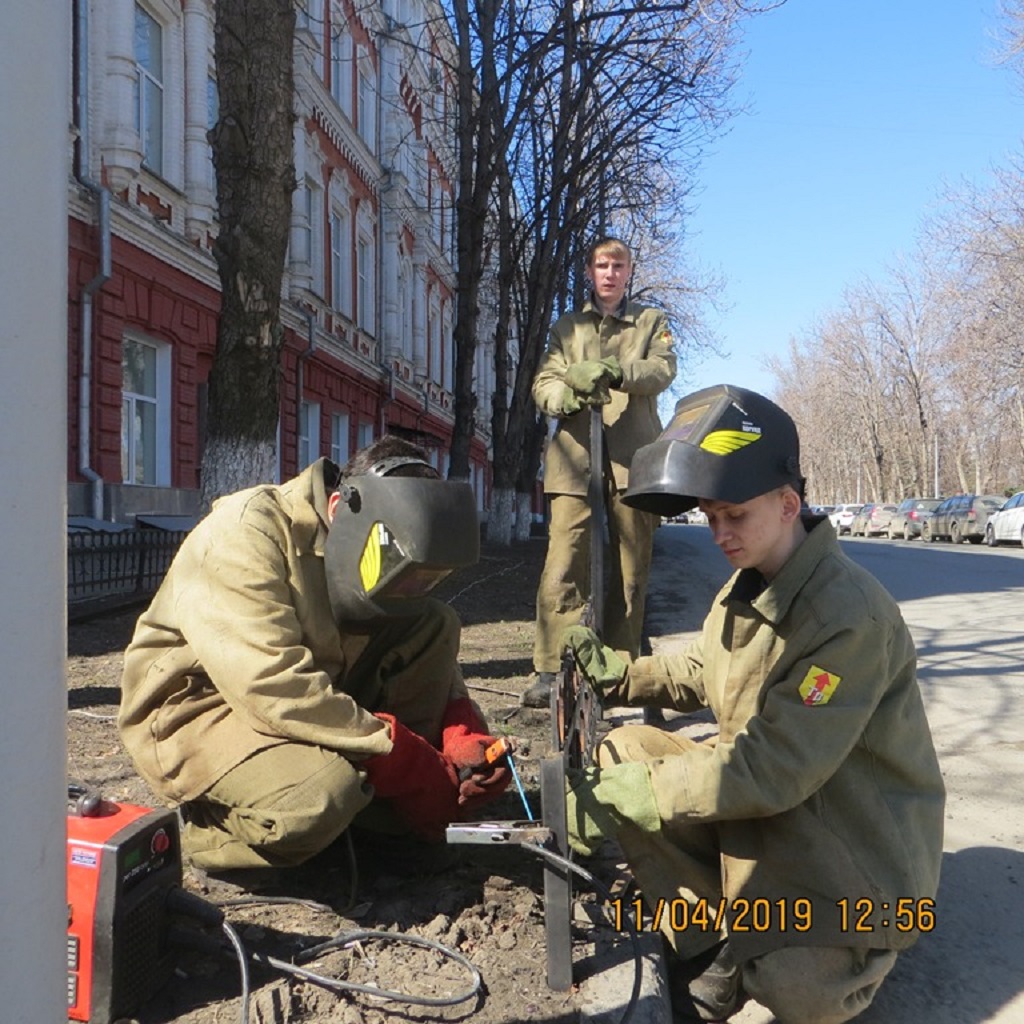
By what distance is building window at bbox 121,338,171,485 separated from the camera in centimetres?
1270

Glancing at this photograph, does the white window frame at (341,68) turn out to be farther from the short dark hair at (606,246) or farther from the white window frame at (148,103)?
the short dark hair at (606,246)

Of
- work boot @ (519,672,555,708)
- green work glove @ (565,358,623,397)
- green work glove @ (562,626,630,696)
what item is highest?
green work glove @ (565,358,623,397)

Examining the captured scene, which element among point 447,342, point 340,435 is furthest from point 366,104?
point 447,342

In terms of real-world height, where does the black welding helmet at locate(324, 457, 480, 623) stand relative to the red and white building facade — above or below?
below

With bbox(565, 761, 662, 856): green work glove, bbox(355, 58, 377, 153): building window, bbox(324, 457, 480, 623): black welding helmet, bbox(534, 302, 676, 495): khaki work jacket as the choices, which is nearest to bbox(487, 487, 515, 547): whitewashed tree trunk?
bbox(355, 58, 377, 153): building window

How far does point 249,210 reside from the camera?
19.8ft

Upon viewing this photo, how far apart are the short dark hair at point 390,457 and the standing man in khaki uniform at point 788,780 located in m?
0.58

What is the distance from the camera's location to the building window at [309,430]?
19.4 m

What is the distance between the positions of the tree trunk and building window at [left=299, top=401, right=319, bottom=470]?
43.3 ft

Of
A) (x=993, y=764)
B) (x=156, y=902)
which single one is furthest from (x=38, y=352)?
(x=993, y=764)

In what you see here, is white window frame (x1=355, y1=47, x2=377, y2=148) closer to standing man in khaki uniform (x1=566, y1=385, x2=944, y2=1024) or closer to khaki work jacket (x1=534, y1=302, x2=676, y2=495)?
khaki work jacket (x1=534, y1=302, x2=676, y2=495)

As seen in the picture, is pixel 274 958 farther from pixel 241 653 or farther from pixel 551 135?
pixel 551 135

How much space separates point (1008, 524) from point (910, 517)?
36.6ft

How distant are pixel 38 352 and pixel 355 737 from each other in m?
1.45
